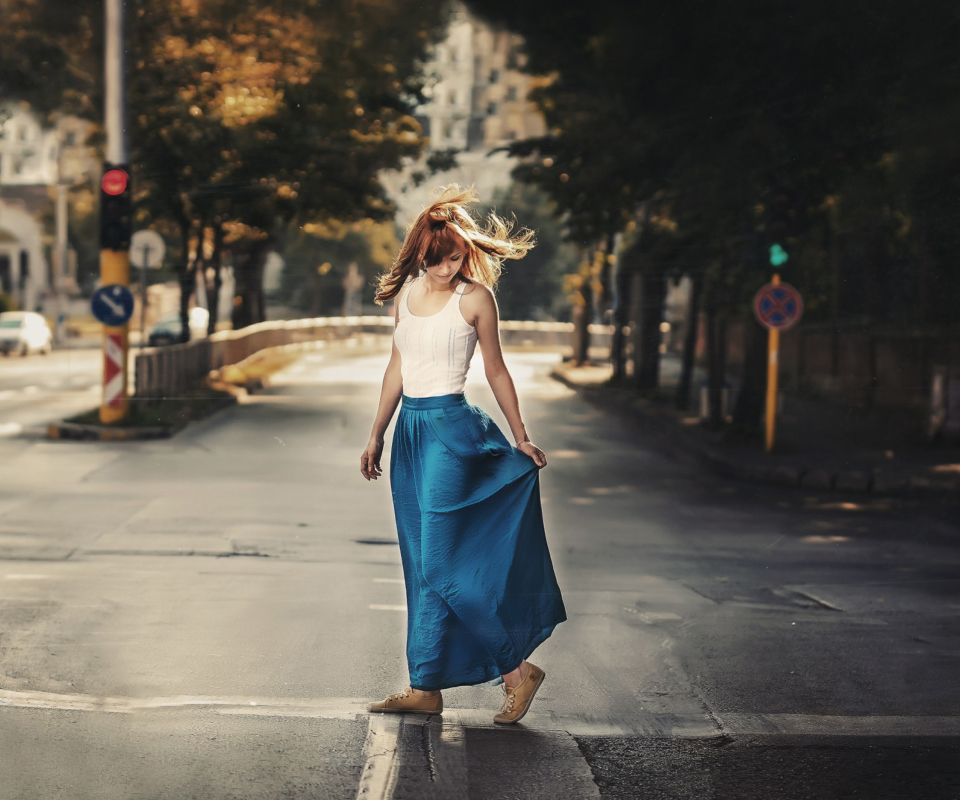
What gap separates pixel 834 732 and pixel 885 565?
15.3 feet

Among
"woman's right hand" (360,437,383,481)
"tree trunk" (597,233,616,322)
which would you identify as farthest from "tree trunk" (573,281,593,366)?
"woman's right hand" (360,437,383,481)

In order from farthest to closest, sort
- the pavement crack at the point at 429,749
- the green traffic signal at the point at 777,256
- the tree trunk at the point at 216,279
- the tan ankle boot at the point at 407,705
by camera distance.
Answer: the green traffic signal at the point at 777,256
the tree trunk at the point at 216,279
the tan ankle boot at the point at 407,705
the pavement crack at the point at 429,749

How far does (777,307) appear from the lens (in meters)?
16.1

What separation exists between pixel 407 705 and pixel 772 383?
12647 mm

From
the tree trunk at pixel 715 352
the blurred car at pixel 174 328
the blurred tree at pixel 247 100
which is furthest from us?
the tree trunk at pixel 715 352

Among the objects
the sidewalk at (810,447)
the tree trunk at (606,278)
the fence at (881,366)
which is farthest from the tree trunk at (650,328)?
the fence at (881,366)

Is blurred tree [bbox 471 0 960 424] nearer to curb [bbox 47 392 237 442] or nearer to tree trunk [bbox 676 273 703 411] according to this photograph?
tree trunk [bbox 676 273 703 411]

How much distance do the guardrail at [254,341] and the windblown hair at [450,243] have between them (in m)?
7.08

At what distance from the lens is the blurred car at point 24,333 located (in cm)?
1495

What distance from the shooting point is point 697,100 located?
52.1 ft

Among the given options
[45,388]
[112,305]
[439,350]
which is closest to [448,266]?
[439,350]

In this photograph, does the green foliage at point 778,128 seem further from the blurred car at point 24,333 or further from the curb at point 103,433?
the curb at point 103,433

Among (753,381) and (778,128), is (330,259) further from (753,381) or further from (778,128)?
(753,381)

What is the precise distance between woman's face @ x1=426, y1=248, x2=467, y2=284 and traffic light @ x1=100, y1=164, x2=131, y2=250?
1125cm
